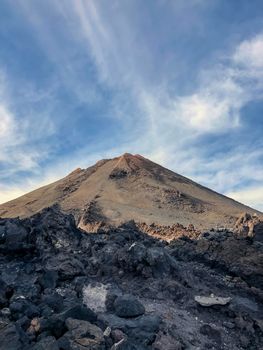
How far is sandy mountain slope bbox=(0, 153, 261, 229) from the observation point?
5241 cm

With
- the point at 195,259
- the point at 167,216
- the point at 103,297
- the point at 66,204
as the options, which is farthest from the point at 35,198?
the point at 103,297

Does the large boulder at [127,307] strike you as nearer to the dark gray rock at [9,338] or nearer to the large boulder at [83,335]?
the large boulder at [83,335]

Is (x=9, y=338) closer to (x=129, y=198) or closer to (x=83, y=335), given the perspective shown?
(x=83, y=335)

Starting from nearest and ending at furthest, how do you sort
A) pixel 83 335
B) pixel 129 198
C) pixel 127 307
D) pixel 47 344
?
pixel 47 344 < pixel 83 335 < pixel 127 307 < pixel 129 198

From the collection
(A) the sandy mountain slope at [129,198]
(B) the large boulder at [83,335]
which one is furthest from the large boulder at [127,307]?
(A) the sandy mountain slope at [129,198]

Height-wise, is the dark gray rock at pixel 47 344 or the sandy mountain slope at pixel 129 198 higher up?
the sandy mountain slope at pixel 129 198

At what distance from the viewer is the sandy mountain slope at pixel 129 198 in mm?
52406

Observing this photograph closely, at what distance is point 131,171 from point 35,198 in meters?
16.3

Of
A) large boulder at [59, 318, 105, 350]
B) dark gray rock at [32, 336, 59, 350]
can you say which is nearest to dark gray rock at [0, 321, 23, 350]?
dark gray rock at [32, 336, 59, 350]

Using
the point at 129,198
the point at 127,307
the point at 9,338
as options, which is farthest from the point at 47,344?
the point at 129,198

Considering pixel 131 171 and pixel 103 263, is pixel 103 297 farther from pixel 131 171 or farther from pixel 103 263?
pixel 131 171

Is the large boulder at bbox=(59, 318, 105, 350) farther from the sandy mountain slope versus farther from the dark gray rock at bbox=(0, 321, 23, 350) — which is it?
the sandy mountain slope

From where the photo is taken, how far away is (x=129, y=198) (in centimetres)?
6075

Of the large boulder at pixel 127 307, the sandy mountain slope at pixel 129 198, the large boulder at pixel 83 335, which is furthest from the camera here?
the sandy mountain slope at pixel 129 198
